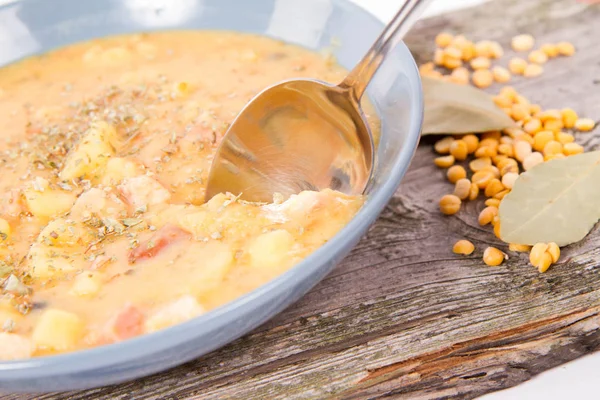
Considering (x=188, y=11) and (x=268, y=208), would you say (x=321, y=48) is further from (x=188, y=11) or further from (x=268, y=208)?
(x=268, y=208)

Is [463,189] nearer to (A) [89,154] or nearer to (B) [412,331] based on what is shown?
(B) [412,331]

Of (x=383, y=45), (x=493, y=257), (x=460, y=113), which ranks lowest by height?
(x=493, y=257)

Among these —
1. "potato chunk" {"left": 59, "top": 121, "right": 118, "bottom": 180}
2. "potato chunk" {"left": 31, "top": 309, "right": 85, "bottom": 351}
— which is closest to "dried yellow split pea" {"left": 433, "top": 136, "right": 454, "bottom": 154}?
"potato chunk" {"left": 59, "top": 121, "right": 118, "bottom": 180}

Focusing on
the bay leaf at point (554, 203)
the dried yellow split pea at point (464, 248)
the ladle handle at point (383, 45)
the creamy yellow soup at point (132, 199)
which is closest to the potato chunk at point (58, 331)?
the creamy yellow soup at point (132, 199)

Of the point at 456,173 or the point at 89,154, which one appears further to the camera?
the point at 456,173

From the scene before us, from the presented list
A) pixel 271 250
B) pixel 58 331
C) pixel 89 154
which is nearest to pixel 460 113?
pixel 271 250

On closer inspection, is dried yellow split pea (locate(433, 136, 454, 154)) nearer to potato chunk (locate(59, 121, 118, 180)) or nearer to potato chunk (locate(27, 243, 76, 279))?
potato chunk (locate(59, 121, 118, 180))

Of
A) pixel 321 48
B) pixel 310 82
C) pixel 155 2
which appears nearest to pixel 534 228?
pixel 310 82
